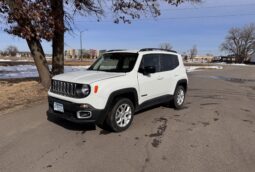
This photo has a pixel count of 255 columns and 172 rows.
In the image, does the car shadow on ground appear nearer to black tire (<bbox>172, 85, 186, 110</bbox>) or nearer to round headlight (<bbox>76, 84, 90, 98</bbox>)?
round headlight (<bbox>76, 84, 90, 98</bbox>)

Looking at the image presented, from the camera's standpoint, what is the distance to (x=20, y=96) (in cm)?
1099

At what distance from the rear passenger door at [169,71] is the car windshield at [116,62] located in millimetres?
1103

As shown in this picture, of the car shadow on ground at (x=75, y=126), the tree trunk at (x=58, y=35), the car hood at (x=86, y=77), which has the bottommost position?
the car shadow on ground at (x=75, y=126)

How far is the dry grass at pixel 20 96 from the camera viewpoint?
932cm

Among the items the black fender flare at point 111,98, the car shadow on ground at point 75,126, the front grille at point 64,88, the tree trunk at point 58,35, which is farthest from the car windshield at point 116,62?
the tree trunk at point 58,35

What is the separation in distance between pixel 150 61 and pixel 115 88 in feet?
5.64

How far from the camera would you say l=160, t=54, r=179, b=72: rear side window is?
8146 mm

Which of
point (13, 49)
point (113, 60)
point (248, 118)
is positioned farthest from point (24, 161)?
point (13, 49)

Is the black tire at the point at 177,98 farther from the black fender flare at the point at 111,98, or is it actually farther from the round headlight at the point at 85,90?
the round headlight at the point at 85,90

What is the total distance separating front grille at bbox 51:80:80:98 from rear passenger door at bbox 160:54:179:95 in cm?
266

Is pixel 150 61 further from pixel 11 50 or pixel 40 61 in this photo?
pixel 11 50

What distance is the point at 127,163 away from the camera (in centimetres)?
475

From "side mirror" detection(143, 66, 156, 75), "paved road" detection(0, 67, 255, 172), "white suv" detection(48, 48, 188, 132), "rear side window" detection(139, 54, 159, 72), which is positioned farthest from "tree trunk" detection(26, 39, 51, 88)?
"side mirror" detection(143, 66, 156, 75)

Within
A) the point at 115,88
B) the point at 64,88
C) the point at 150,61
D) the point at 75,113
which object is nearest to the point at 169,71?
the point at 150,61
